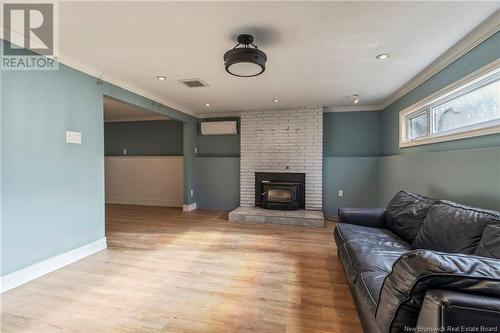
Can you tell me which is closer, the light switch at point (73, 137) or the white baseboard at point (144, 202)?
the light switch at point (73, 137)

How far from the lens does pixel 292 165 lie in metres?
5.01

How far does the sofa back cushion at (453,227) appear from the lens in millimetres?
1534

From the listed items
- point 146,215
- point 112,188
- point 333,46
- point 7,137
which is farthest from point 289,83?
point 112,188

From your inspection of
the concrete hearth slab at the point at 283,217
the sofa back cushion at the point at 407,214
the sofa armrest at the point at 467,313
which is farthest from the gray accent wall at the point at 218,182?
the sofa armrest at the point at 467,313

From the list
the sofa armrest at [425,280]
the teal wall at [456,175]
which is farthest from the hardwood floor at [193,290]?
the teal wall at [456,175]

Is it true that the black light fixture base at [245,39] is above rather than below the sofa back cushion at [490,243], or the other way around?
above

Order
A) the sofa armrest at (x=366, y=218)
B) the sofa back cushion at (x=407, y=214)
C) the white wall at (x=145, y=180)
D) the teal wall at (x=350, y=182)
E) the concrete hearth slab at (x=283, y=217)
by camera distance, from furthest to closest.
Result: 1. the white wall at (x=145, y=180)
2. the teal wall at (x=350, y=182)
3. the concrete hearth slab at (x=283, y=217)
4. the sofa armrest at (x=366, y=218)
5. the sofa back cushion at (x=407, y=214)

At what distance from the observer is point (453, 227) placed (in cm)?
170

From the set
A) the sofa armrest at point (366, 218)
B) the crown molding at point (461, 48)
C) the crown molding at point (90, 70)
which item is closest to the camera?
the crown molding at point (461, 48)

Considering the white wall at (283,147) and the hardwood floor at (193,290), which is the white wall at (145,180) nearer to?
the white wall at (283,147)

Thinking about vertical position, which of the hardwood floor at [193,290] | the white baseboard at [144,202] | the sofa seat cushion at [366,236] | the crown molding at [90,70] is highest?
the crown molding at [90,70]

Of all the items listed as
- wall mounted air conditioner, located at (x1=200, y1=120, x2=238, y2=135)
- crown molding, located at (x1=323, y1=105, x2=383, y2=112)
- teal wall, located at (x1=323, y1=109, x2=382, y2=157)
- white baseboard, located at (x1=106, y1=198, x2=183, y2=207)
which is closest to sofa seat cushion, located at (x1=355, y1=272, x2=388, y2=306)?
teal wall, located at (x1=323, y1=109, x2=382, y2=157)

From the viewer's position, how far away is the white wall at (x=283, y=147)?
4.87 meters

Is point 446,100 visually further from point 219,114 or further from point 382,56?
point 219,114
